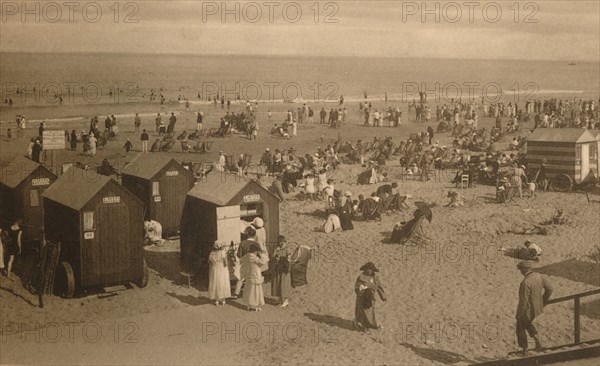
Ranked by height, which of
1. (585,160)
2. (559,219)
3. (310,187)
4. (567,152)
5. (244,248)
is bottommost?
(559,219)

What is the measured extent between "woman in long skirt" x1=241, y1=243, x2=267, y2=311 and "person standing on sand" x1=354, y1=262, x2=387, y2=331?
5.95 ft

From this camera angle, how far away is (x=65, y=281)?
11.6m

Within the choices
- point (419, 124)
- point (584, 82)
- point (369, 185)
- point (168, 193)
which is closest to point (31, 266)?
point (168, 193)

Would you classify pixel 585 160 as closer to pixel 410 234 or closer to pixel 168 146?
pixel 410 234

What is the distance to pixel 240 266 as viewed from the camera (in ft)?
39.9

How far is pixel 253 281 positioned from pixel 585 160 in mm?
13030

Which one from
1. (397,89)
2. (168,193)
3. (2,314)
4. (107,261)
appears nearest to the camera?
(2,314)

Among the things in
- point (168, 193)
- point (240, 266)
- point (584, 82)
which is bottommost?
point (240, 266)

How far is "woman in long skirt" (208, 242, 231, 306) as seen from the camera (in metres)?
11.6

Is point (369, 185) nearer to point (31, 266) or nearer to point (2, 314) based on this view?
point (31, 266)

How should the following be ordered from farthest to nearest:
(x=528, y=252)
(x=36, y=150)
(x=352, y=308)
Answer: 1. (x=36, y=150)
2. (x=528, y=252)
3. (x=352, y=308)

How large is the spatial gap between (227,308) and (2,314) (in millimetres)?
3739

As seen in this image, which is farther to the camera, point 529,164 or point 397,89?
point 397,89

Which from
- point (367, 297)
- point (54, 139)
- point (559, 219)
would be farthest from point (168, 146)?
point (367, 297)
